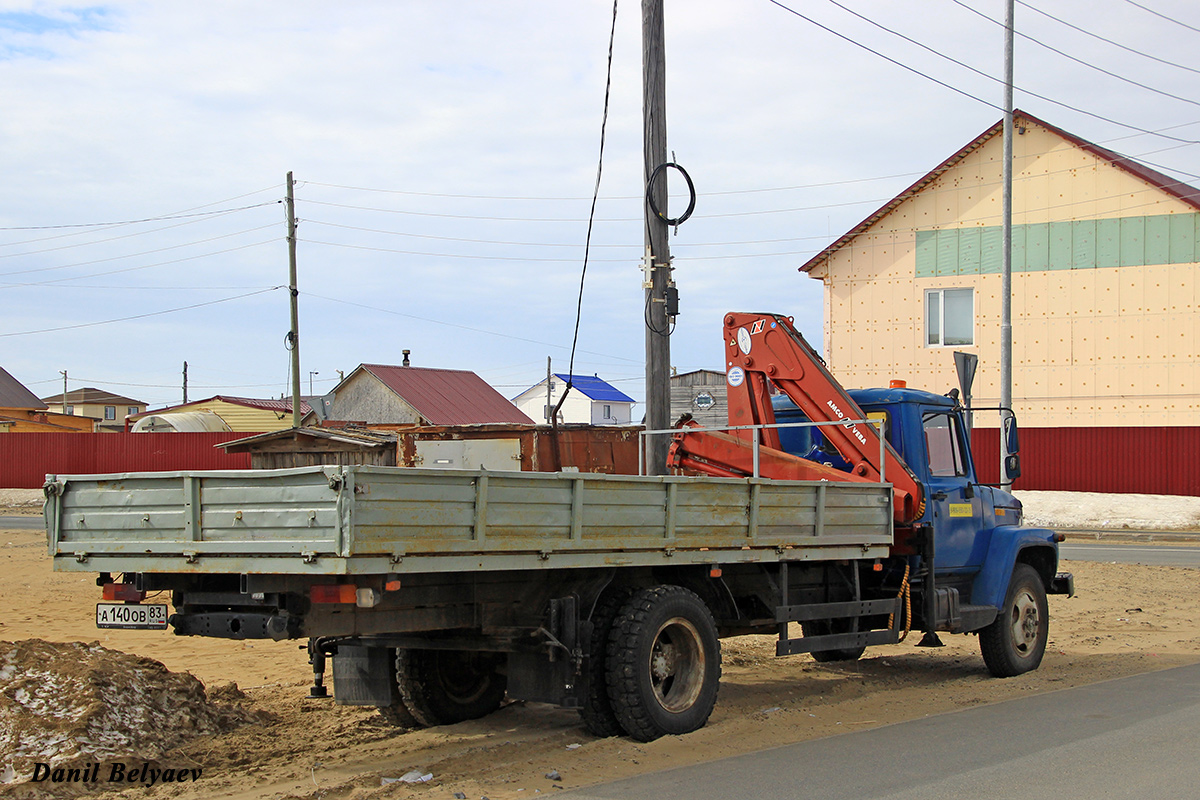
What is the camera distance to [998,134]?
29.1 meters

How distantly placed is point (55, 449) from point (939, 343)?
29.7 metres

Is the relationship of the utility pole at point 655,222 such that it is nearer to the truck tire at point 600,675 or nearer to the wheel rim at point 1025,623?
the truck tire at point 600,675

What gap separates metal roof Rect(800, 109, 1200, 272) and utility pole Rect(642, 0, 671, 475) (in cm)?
2036

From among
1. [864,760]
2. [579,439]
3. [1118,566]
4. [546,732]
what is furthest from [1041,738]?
[579,439]

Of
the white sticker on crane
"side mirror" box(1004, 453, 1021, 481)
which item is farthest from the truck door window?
the white sticker on crane

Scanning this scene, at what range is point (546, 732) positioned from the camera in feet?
25.4

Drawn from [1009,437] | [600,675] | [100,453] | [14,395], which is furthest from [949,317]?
[14,395]

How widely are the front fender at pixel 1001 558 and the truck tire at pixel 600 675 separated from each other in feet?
13.8

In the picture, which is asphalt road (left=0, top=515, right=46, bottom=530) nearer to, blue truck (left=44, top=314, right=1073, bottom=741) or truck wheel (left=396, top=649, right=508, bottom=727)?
truck wheel (left=396, top=649, right=508, bottom=727)

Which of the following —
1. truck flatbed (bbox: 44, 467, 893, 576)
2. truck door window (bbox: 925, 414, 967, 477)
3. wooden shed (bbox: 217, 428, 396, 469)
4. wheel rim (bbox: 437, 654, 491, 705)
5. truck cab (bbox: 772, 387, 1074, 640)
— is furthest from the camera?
wooden shed (bbox: 217, 428, 396, 469)

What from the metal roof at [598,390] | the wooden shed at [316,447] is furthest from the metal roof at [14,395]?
the wooden shed at [316,447]

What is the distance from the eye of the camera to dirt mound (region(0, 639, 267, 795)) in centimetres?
659

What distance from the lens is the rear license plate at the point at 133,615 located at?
6.54 metres

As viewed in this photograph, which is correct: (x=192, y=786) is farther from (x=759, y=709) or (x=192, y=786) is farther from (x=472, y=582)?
(x=759, y=709)
